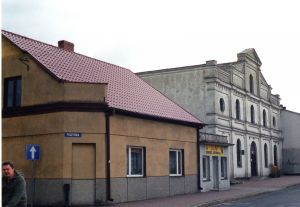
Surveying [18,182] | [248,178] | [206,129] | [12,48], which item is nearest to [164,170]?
[12,48]

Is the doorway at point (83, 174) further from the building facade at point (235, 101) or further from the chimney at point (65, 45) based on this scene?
the building facade at point (235, 101)

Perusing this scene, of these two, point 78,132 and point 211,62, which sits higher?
point 211,62

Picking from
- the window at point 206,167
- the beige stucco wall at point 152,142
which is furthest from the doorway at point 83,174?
the window at point 206,167

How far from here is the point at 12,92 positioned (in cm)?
2122

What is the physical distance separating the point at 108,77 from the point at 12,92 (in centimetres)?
527

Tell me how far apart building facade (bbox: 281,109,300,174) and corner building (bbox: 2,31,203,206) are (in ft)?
95.1

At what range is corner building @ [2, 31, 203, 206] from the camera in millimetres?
18812

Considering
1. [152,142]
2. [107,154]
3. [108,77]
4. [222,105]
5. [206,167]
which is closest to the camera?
[107,154]

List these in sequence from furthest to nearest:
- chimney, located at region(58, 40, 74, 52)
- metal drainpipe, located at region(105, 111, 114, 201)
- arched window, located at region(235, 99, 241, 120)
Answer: arched window, located at region(235, 99, 241, 120)
chimney, located at region(58, 40, 74, 52)
metal drainpipe, located at region(105, 111, 114, 201)

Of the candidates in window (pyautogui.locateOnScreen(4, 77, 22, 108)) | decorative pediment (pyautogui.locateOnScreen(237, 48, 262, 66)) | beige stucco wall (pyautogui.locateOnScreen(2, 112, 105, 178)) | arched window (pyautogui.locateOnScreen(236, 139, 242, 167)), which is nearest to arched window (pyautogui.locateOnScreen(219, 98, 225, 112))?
arched window (pyautogui.locateOnScreen(236, 139, 242, 167))

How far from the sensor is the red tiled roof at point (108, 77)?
68.8 ft

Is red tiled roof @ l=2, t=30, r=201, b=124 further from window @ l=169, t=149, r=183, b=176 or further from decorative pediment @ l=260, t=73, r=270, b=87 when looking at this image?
decorative pediment @ l=260, t=73, r=270, b=87

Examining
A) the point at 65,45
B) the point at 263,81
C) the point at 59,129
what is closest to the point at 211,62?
the point at 263,81

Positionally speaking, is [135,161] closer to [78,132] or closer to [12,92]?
[78,132]
